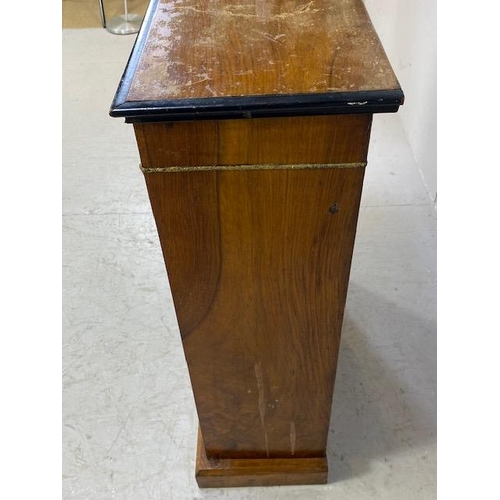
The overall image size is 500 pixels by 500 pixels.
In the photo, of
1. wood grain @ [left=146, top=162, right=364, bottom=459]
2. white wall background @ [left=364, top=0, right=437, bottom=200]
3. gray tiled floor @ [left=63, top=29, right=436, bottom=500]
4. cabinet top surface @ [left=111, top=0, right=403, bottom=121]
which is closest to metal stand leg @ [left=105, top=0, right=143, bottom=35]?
gray tiled floor @ [left=63, top=29, right=436, bottom=500]

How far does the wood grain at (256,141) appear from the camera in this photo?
695 mm

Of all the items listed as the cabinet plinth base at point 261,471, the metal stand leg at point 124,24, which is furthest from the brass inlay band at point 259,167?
the metal stand leg at point 124,24

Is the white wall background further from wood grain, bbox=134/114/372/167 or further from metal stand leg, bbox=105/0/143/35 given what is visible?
metal stand leg, bbox=105/0/143/35

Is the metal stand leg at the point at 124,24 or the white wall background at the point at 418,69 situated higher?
the white wall background at the point at 418,69

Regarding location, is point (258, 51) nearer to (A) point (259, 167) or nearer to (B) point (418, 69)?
(A) point (259, 167)

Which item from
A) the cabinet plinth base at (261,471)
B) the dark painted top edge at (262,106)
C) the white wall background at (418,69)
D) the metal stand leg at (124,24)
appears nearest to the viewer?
the dark painted top edge at (262,106)

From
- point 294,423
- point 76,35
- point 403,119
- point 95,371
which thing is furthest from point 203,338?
point 76,35

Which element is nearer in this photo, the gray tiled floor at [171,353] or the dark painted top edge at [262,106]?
the dark painted top edge at [262,106]

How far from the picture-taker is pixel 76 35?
9.81ft

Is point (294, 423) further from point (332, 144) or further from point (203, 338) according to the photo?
point (332, 144)

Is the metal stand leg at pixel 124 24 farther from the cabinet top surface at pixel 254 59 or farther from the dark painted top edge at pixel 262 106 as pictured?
the dark painted top edge at pixel 262 106

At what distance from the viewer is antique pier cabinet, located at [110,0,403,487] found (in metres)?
0.69

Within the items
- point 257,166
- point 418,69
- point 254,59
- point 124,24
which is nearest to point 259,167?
point 257,166

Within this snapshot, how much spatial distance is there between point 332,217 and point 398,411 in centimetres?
72
